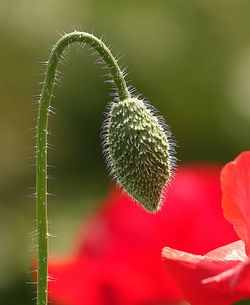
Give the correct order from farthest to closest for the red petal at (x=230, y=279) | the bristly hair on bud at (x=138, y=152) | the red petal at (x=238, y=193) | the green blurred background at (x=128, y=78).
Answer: the green blurred background at (x=128, y=78) < the bristly hair on bud at (x=138, y=152) < the red petal at (x=238, y=193) < the red petal at (x=230, y=279)

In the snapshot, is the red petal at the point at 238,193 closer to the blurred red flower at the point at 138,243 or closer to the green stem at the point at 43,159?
the green stem at the point at 43,159

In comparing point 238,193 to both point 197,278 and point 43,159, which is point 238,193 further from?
point 43,159

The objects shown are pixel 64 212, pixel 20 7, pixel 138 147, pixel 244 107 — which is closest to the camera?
pixel 138 147

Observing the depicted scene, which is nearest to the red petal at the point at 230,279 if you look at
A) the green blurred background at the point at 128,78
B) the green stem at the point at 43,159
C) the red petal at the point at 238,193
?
the red petal at the point at 238,193

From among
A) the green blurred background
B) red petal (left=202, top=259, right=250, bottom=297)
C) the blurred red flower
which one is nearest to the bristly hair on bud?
red petal (left=202, top=259, right=250, bottom=297)

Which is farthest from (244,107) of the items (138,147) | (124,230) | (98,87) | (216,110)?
(138,147)

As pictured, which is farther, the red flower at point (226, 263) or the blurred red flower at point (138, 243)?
the blurred red flower at point (138, 243)

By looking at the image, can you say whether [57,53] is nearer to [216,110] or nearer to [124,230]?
[124,230]
